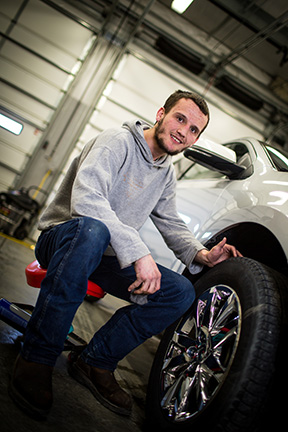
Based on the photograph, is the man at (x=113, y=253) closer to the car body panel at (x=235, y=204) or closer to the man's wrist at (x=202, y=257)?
the man's wrist at (x=202, y=257)

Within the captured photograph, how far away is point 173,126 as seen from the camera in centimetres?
Answer: 135

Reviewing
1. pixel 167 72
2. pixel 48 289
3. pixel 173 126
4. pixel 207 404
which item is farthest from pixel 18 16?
pixel 207 404

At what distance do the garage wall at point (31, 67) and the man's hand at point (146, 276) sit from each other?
5575 mm

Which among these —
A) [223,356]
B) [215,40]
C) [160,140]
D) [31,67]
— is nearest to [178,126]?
[160,140]

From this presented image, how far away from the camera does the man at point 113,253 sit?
94 cm

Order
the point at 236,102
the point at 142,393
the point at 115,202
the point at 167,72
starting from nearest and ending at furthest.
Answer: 1. the point at 115,202
2. the point at 142,393
3. the point at 167,72
4. the point at 236,102

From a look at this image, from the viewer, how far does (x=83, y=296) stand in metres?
0.97

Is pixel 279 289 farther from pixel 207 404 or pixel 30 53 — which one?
pixel 30 53

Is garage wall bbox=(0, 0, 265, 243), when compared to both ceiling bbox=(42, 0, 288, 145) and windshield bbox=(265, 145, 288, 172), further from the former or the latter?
windshield bbox=(265, 145, 288, 172)

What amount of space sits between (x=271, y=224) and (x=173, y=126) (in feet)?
1.92

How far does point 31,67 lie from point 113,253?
592 cm

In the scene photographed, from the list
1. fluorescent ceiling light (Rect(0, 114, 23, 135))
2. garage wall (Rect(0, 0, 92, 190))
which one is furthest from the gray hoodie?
garage wall (Rect(0, 0, 92, 190))

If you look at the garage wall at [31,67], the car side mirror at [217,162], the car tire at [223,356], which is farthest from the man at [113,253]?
the garage wall at [31,67]

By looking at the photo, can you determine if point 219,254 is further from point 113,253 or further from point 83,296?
point 83,296
